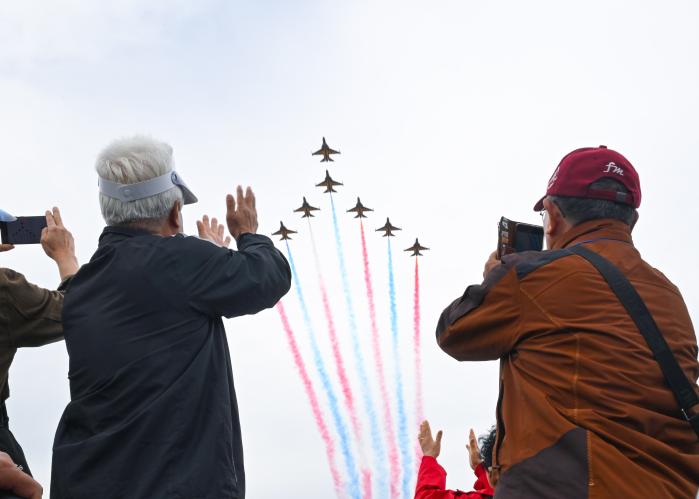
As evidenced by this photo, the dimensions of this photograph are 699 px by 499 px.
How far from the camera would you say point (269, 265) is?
5.66 metres

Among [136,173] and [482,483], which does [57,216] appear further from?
[482,483]

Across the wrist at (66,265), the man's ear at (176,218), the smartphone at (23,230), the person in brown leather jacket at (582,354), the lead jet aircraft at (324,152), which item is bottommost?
the person in brown leather jacket at (582,354)

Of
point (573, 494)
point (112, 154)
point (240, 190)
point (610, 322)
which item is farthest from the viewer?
point (240, 190)

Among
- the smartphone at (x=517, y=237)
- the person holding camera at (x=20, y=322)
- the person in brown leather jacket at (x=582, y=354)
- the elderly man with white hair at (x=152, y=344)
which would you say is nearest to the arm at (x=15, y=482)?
the elderly man with white hair at (x=152, y=344)

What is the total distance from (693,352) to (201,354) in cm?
290

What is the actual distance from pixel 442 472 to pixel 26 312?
12.3 feet

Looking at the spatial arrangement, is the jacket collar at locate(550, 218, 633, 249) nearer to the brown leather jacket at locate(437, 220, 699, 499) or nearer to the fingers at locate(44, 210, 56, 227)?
the brown leather jacket at locate(437, 220, 699, 499)

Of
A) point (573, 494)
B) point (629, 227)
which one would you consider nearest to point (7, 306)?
point (573, 494)

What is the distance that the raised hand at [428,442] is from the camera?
8226mm

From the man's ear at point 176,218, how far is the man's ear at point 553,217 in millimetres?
2344

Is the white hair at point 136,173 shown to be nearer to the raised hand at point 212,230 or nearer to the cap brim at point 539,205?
the raised hand at point 212,230

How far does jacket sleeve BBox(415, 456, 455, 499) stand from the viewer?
24.9 feet

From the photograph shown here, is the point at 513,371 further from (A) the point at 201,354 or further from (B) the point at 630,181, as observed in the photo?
(A) the point at 201,354

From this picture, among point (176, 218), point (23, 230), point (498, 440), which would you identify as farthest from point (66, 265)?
point (498, 440)
